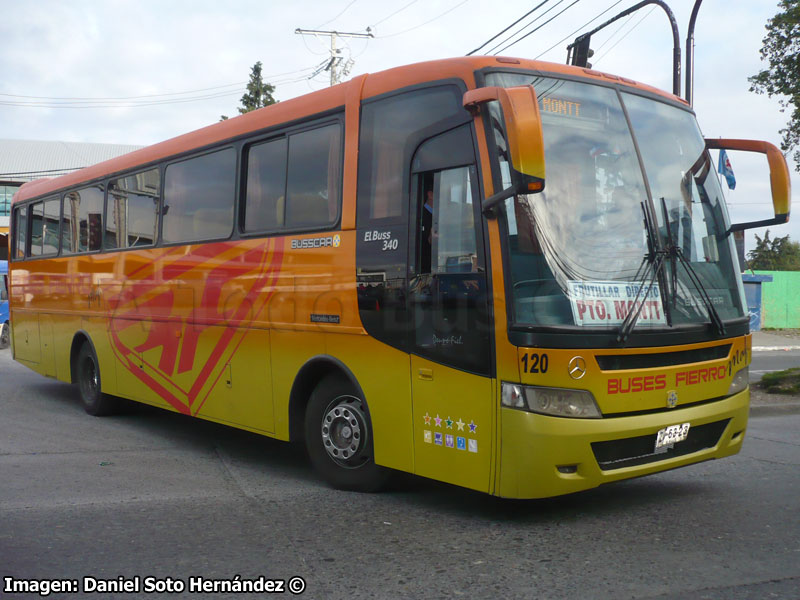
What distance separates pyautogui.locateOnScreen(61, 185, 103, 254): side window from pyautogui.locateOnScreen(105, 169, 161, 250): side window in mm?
336

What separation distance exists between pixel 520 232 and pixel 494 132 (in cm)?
67

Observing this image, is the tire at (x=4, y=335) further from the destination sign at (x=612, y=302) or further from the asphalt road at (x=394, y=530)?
the destination sign at (x=612, y=302)

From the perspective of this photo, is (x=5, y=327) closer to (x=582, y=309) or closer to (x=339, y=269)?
(x=339, y=269)

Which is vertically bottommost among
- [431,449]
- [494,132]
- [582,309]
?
[431,449]

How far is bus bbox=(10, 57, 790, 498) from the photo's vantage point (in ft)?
16.9

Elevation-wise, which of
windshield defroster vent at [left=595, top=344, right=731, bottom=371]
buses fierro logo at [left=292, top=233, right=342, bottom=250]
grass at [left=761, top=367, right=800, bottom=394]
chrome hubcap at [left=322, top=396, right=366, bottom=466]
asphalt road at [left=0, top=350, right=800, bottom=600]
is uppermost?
buses fierro logo at [left=292, top=233, right=342, bottom=250]

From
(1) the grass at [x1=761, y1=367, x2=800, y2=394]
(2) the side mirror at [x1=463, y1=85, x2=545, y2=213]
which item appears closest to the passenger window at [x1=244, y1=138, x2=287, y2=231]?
(2) the side mirror at [x1=463, y1=85, x2=545, y2=213]

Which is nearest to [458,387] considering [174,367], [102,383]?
[174,367]

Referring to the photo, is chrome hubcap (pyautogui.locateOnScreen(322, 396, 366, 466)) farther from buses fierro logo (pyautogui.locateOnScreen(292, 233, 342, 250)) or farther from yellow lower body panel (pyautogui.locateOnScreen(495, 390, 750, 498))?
yellow lower body panel (pyautogui.locateOnScreen(495, 390, 750, 498))

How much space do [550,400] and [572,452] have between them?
13.5 inches

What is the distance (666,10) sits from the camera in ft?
44.9

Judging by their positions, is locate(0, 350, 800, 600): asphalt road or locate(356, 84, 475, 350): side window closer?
locate(0, 350, 800, 600): asphalt road

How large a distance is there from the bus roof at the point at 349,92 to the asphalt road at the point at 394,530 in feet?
9.70

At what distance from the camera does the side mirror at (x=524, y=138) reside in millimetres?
4750
